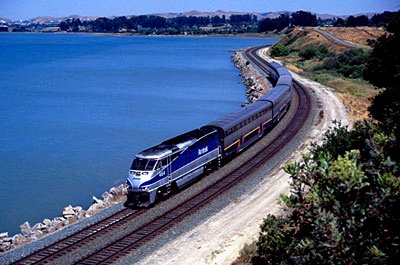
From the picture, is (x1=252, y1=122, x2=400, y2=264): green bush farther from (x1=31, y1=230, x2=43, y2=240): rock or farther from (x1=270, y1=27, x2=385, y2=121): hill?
(x1=270, y1=27, x2=385, y2=121): hill

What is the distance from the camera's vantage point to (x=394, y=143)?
16578mm

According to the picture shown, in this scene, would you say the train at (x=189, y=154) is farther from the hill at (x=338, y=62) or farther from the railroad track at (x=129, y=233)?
the hill at (x=338, y=62)

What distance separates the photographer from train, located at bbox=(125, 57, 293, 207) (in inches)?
1066

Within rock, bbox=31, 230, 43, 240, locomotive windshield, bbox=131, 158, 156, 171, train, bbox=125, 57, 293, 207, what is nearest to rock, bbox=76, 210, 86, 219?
rock, bbox=31, 230, 43, 240

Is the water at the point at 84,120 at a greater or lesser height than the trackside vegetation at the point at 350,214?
lesser

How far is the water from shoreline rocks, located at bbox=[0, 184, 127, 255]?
4.60m

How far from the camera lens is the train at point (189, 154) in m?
27.1

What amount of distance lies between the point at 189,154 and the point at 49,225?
933cm

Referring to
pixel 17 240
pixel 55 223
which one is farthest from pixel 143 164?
pixel 17 240

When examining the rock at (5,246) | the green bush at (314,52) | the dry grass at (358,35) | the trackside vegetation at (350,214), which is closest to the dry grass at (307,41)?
the green bush at (314,52)

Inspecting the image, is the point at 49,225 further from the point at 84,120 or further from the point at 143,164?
the point at 84,120

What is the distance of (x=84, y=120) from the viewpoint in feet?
217

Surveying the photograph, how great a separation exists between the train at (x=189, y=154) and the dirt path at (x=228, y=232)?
370 centimetres

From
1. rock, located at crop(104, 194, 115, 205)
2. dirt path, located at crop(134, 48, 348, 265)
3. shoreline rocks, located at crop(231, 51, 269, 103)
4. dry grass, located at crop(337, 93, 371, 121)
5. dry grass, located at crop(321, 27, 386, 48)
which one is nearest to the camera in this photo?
dirt path, located at crop(134, 48, 348, 265)
